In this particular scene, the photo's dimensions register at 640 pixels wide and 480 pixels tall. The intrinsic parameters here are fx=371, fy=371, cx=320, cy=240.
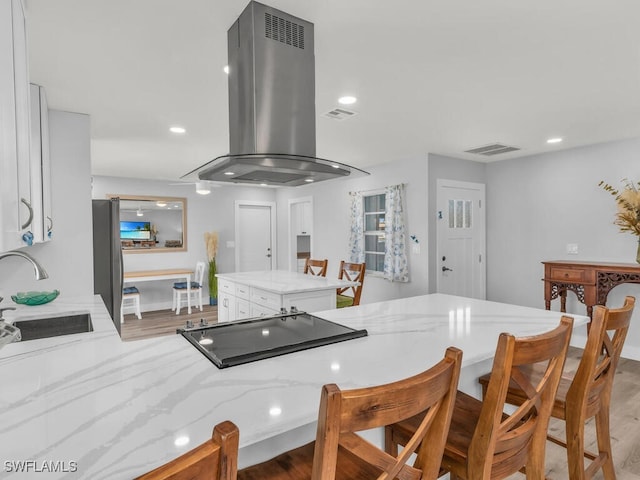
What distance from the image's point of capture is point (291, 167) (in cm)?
176

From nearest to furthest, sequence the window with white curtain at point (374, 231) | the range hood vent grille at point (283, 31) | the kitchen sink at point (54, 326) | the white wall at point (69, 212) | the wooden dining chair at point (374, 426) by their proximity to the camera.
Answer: the wooden dining chair at point (374, 426) < the range hood vent grille at point (283, 31) < the kitchen sink at point (54, 326) < the white wall at point (69, 212) < the window with white curtain at point (374, 231)

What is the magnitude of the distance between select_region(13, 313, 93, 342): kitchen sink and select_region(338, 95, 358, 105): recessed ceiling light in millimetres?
2193

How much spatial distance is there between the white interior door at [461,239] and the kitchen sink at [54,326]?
3.83 m

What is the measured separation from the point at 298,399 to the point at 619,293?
14.5 feet

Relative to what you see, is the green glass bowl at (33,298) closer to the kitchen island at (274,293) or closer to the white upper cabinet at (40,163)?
the white upper cabinet at (40,163)

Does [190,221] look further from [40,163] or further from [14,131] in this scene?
[14,131]

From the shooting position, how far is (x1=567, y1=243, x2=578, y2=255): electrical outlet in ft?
14.1

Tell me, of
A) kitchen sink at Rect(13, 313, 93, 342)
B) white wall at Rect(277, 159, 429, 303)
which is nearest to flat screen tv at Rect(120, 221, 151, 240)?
white wall at Rect(277, 159, 429, 303)

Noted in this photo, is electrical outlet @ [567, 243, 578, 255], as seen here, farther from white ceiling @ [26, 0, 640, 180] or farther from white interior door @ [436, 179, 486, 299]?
white ceiling @ [26, 0, 640, 180]

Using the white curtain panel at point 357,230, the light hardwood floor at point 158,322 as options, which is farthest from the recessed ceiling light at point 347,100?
the light hardwood floor at point 158,322

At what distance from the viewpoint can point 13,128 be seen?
3.90 ft

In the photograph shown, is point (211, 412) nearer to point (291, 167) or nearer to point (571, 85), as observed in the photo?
point (291, 167)

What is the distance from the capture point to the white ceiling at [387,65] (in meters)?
1.70

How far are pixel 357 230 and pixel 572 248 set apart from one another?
268cm
